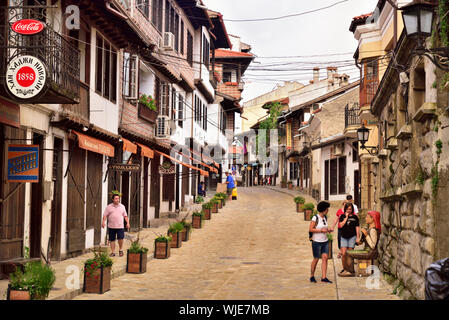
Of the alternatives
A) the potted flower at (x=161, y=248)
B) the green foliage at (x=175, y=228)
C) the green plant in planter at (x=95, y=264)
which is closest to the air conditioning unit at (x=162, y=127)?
the green foliage at (x=175, y=228)

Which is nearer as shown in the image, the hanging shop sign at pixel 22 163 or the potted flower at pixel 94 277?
the potted flower at pixel 94 277

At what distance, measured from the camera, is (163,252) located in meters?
17.8

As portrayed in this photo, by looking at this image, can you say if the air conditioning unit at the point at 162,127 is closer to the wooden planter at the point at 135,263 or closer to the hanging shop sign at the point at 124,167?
the hanging shop sign at the point at 124,167

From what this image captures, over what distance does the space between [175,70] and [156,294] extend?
19.1m

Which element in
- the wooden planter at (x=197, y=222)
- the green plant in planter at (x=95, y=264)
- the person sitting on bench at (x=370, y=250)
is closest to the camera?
the green plant in planter at (x=95, y=264)

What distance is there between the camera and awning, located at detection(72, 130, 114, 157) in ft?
53.9

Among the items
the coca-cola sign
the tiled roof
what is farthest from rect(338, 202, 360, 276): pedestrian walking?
the tiled roof

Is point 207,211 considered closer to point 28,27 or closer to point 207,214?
point 207,214

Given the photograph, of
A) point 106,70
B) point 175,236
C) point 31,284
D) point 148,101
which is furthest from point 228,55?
point 31,284

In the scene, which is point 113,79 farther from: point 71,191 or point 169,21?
point 169,21

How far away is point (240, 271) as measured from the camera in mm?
15602

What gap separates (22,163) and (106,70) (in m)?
7.80

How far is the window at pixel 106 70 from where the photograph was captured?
19.1 m

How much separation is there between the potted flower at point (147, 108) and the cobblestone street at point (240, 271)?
186 inches
